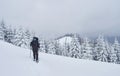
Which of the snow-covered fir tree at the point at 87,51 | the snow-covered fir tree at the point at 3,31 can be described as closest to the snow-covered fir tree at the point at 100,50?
the snow-covered fir tree at the point at 87,51

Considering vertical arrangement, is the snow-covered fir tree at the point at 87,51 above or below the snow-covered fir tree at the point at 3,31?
below

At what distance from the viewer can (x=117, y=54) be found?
47188 millimetres

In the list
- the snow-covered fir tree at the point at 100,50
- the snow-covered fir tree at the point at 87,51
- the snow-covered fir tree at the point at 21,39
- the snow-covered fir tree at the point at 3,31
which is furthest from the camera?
the snow-covered fir tree at the point at 3,31

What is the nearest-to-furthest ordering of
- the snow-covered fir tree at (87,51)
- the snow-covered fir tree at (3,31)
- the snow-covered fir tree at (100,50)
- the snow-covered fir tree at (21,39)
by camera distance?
the snow-covered fir tree at (100,50), the snow-covered fir tree at (21,39), the snow-covered fir tree at (87,51), the snow-covered fir tree at (3,31)

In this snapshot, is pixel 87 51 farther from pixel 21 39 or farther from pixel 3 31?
pixel 3 31

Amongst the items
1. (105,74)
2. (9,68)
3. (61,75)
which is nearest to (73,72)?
(61,75)

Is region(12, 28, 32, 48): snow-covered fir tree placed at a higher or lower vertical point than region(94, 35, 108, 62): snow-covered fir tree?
higher

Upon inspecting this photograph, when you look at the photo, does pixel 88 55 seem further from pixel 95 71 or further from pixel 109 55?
pixel 95 71

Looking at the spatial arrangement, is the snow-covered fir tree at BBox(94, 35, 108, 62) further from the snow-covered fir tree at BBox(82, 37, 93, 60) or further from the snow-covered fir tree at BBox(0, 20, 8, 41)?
the snow-covered fir tree at BBox(0, 20, 8, 41)

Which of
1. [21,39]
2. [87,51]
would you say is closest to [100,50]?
[87,51]

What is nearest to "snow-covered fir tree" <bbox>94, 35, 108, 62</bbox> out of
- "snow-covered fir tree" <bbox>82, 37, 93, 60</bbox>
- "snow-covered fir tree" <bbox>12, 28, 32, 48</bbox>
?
"snow-covered fir tree" <bbox>82, 37, 93, 60</bbox>

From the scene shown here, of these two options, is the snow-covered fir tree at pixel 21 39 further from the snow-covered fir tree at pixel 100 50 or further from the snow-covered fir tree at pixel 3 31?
the snow-covered fir tree at pixel 100 50

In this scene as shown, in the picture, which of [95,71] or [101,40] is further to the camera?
[101,40]

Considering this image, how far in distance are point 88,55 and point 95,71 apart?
31.2m
